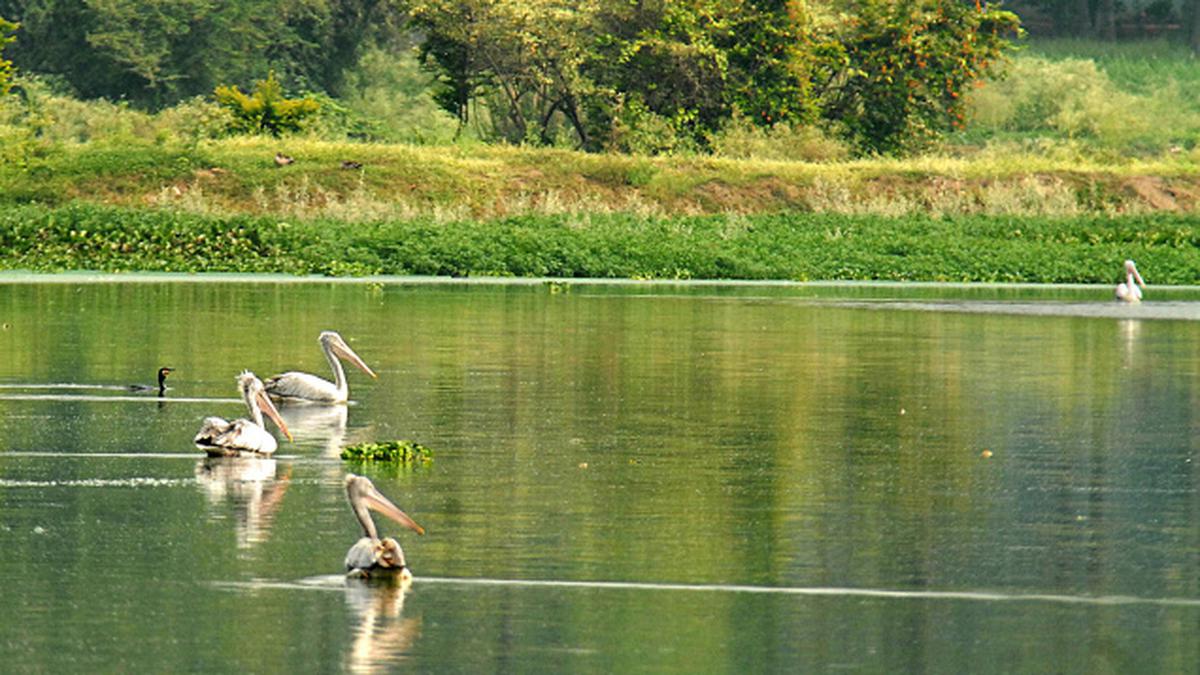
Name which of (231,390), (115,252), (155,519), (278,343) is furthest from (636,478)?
(115,252)

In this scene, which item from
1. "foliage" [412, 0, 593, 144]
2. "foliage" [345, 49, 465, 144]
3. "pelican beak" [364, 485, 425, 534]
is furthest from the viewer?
"foliage" [345, 49, 465, 144]

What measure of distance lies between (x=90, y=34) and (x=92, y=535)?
60.9m

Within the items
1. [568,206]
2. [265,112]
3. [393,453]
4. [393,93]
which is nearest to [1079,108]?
[393,93]

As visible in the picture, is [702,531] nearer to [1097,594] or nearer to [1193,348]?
[1097,594]

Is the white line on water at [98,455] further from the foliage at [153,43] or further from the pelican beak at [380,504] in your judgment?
the foliage at [153,43]

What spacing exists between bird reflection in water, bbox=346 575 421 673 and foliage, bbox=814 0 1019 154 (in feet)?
175

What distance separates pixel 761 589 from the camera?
37.9 ft

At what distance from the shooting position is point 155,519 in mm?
13555

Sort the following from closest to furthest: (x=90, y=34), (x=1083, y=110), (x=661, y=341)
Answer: (x=661, y=341), (x=90, y=34), (x=1083, y=110)

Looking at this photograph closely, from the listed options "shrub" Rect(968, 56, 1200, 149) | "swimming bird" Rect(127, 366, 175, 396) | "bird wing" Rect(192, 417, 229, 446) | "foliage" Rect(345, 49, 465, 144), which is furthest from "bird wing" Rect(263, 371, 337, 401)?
"shrub" Rect(968, 56, 1200, 149)

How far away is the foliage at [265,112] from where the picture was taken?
Answer: 60.6m

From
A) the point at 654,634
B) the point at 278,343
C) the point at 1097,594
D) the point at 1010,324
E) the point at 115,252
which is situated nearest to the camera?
the point at 654,634

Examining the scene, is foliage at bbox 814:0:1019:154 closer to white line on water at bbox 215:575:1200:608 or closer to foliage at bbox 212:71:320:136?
foliage at bbox 212:71:320:136

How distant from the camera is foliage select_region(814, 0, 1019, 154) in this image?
211ft
